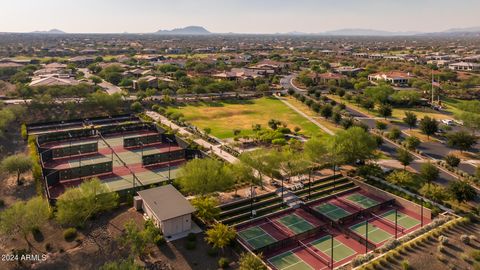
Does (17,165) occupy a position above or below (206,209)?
above

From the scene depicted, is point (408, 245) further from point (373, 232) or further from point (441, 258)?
point (373, 232)

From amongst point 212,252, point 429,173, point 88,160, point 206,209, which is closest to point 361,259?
point 212,252

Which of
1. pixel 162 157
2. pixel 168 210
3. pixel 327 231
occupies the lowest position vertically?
pixel 327 231

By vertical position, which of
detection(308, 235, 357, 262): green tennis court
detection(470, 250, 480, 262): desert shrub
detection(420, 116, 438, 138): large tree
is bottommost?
detection(308, 235, 357, 262): green tennis court

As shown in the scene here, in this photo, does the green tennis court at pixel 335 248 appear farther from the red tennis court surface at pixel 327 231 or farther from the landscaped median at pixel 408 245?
the landscaped median at pixel 408 245

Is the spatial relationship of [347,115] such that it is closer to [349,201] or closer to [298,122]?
[298,122]

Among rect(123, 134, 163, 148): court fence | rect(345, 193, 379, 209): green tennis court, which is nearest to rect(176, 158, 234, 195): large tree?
rect(345, 193, 379, 209): green tennis court

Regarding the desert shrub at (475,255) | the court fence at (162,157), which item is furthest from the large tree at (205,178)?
the desert shrub at (475,255)

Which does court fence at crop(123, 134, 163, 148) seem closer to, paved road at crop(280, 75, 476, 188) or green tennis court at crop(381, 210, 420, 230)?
paved road at crop(280, 75, 476, 188)
